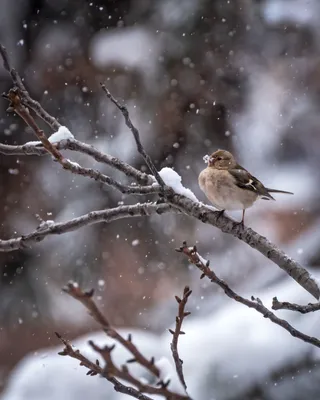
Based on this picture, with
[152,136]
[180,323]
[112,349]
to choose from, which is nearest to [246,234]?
[180,323]

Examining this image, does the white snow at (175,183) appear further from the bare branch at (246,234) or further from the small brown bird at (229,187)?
the small brown bird at (229,187)

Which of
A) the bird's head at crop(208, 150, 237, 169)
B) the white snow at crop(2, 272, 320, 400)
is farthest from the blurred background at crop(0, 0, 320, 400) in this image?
the bird's head at crop(208, 150, 237, 169)

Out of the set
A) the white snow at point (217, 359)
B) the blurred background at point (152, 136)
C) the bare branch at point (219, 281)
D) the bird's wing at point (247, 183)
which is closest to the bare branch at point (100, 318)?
the bare branch at point (219, 281)

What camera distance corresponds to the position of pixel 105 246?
3.91m

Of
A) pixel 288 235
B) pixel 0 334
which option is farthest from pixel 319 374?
pixel 0 334

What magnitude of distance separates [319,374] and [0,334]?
6.89ft

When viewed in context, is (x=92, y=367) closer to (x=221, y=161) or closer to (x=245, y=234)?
(x=245, y=234)

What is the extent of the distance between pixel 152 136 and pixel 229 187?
231 centimetres

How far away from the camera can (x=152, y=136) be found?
12.5 feet

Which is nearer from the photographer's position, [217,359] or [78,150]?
[78,150]

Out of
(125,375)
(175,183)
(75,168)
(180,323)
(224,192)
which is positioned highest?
(224,192)

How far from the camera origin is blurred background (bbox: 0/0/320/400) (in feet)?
12.3

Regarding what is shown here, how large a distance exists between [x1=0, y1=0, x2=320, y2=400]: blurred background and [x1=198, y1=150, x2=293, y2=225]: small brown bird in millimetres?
2034

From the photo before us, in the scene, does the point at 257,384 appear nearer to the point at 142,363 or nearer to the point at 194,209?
the point at 194,209
